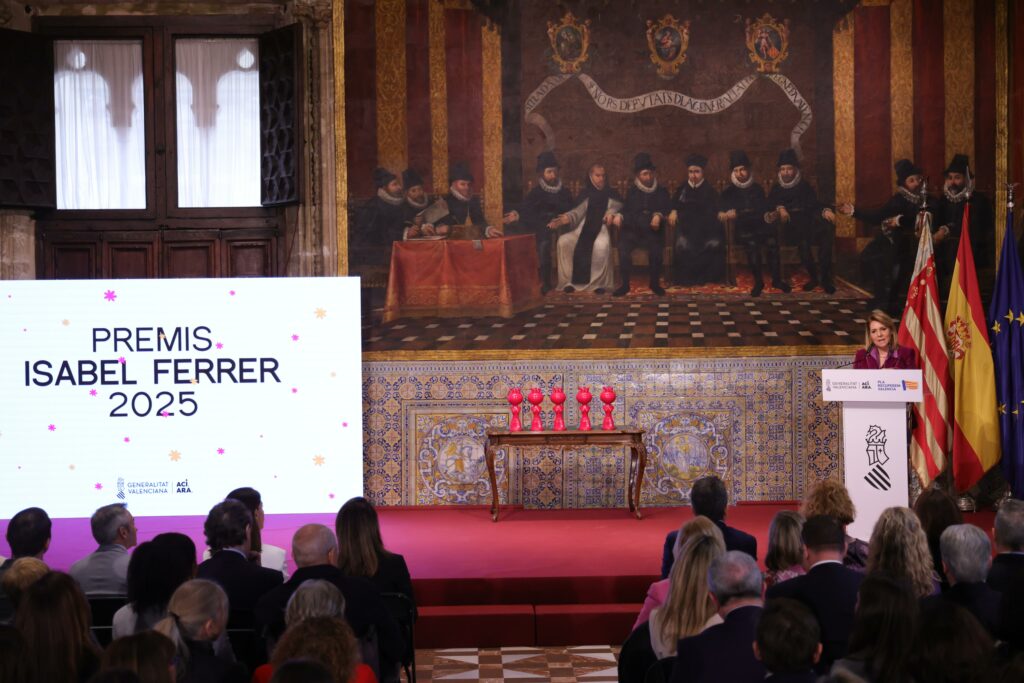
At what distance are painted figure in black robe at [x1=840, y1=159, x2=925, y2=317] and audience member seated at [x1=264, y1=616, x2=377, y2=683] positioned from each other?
25.4 ft

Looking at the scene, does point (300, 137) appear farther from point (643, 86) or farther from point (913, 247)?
point (913, 247)

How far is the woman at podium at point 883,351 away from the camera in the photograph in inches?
345

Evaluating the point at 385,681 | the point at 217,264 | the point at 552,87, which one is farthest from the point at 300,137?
the point at 385,681

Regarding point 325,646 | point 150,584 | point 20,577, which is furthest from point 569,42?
point 325,646

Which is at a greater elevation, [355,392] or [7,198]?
[7,198]

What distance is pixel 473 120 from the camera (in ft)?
33.8

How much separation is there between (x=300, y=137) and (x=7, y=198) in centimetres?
247

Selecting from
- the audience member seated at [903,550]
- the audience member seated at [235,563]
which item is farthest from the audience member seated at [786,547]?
the audience member seated at [235,563]

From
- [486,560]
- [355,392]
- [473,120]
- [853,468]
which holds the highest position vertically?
[473,120]

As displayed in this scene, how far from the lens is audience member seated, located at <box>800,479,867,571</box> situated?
536 cm

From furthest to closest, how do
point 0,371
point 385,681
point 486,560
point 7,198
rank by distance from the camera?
1. point 7,198
2. point 0,371
3. point 486,560
4. point 385,681

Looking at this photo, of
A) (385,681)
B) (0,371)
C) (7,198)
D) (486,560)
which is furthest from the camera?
(7,198)

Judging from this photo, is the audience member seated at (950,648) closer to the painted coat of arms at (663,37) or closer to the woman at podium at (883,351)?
the woman at podium at (883,351)

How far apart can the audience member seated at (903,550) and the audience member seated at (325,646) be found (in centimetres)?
211
